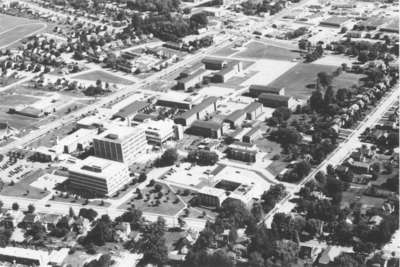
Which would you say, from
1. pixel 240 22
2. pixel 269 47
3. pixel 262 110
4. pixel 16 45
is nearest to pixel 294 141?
pixel 262 110

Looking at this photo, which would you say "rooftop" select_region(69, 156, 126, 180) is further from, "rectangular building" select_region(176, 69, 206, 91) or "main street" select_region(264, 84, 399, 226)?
"rectangular building" select_region(176, 69, 206, 91)

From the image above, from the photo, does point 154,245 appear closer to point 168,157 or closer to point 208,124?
point 168,157

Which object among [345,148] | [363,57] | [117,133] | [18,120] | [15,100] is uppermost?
[117,133]

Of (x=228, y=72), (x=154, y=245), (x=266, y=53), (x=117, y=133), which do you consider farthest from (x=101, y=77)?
(x=154, y=245)

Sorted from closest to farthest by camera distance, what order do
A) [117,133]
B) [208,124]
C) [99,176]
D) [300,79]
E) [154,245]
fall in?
[154,245]
[99,176]
[117,133]
[208,124]
[300,79]

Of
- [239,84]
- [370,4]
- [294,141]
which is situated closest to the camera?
[294,141]

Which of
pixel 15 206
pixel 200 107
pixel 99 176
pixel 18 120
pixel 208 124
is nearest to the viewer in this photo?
pixel 15 206

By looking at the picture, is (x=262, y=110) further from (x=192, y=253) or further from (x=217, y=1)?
(x=217, y=1)
